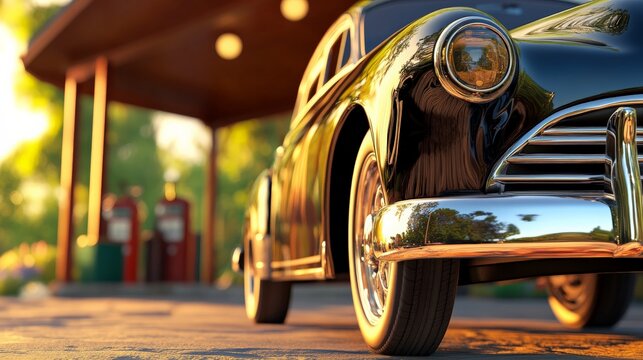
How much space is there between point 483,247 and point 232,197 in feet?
117

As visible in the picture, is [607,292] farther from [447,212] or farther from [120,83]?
[120,83]

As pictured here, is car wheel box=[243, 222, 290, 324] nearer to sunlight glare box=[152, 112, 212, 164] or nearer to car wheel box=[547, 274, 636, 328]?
car wheel box=[547, 274, 636, 328]

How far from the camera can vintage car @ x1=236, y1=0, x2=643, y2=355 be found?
9.60ft

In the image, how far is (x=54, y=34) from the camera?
14.0 metres

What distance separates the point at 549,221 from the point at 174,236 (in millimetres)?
14536

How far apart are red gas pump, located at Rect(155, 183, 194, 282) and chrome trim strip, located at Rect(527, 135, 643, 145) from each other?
14.2 meters

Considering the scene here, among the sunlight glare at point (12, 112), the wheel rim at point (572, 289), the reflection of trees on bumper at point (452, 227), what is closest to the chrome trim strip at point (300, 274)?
the reflection of trees on bumper at point (452, 227)

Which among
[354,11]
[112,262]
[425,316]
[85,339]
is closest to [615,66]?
[425,316]

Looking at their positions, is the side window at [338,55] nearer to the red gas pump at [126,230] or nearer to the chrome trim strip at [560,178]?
the chrome trim strip at [560,178]

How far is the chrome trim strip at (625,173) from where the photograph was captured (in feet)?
9.45

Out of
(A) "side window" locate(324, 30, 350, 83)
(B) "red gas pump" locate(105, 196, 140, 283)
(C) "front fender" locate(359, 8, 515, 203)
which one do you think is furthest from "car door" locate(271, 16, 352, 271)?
(B) "red gas pump" locate(105, 196, 140, 283)

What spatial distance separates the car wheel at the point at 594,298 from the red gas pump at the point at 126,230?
10653mm

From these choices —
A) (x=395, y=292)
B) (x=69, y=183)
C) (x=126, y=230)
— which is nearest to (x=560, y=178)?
(x=395, y=292)

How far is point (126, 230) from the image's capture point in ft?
53.3
